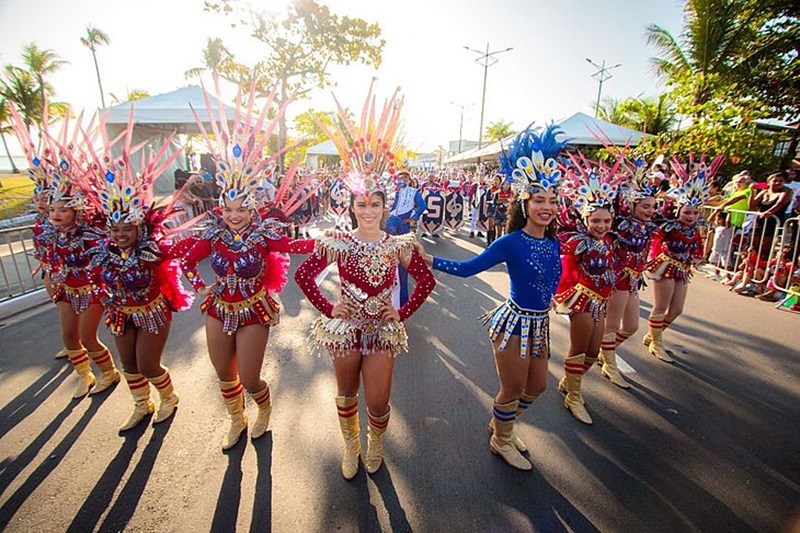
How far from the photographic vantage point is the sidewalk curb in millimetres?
5372

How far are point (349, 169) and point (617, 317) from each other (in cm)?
297

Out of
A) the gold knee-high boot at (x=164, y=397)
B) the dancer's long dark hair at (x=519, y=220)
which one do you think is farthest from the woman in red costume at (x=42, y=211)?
the dancer's long dark hair at (x=519, y=220)

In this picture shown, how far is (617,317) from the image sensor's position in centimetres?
379

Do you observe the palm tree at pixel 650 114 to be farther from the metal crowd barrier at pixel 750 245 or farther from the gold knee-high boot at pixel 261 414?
the gold knee-high boot at pixel 261 414

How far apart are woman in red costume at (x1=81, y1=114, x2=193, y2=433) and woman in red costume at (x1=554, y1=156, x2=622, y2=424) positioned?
3190mm

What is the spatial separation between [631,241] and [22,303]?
8041 mm

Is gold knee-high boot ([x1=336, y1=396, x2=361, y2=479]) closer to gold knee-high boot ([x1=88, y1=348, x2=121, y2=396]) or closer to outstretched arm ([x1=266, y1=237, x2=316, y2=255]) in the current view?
outstretched arm ([x1=266, y1=237, x2=316, y2=255])

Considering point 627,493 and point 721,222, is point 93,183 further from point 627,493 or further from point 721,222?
point 721,222

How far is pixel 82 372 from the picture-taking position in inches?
143

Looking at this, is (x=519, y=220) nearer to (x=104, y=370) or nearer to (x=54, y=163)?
(x=54, y=163)

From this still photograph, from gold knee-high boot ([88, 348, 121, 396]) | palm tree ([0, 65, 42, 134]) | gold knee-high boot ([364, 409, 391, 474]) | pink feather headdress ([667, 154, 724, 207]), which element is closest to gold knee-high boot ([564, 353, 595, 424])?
gold knee-high boot ([364, 409, 391, 474])

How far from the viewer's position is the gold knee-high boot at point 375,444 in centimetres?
264

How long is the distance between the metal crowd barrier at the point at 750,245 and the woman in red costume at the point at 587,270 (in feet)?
18.1

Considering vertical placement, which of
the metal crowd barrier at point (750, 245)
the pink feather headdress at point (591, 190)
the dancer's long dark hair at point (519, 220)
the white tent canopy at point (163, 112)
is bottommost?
the metal crowd barrier at point (750, 245)
